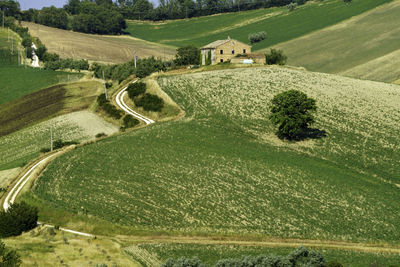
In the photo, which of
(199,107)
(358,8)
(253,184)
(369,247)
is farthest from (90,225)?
(358,8)

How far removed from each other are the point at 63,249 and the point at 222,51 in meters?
92.4

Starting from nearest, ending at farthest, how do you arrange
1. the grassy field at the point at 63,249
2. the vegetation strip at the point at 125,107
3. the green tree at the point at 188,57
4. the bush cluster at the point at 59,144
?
the grassy field at the point at 63,249, the bush cluster at the point at 59,144, the vegetation strip at the point at 125,107, the green tree at the point at 188,57

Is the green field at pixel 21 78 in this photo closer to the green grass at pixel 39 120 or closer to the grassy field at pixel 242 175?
the green grass at pixel 39 120

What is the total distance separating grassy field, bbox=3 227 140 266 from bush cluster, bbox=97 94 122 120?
1674 inches

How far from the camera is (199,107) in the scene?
3585 inches

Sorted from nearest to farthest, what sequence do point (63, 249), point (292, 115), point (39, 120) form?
1. point (63, 249)
2. point (292, 115)
3. point (39, 120)

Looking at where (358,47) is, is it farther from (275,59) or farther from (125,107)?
(125,107)

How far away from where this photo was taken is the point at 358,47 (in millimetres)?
153500

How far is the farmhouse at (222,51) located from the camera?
130000 millimetres

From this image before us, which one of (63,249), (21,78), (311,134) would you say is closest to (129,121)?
(311,134)

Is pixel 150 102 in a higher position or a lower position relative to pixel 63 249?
higher

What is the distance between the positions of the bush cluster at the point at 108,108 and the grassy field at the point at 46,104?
13.7ft

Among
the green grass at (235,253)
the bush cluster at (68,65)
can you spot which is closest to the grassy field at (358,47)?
the bush cluster at (68,65)

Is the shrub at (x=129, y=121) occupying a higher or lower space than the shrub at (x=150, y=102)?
lower
